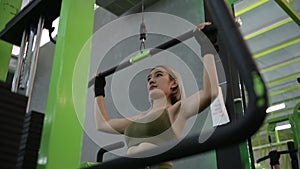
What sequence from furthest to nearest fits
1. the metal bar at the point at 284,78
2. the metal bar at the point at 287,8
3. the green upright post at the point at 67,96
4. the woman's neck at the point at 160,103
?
the metal bar at the point at 284,78, the metal bar at the point at 287,8, the woman's neck at the point at 160,103, the green upright post at the point at 67,96

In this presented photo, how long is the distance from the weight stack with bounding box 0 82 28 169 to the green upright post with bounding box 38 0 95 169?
128mm

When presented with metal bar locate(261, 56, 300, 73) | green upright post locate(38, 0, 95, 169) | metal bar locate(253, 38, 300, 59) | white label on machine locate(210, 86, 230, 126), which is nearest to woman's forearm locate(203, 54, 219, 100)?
white label on machine locate(210, 86, 230, 126)

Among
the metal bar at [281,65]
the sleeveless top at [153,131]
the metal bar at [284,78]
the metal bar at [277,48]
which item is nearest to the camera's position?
the sleeveless top at [153,131]

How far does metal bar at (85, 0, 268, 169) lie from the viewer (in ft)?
1.77

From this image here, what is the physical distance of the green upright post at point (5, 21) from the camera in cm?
203

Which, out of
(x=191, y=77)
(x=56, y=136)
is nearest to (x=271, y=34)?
(x=191, y=77)

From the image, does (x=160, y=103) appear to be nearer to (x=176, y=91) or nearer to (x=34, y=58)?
(x=176, y=91)

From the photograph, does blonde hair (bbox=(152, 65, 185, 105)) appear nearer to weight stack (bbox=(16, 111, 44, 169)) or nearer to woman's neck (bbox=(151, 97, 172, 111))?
woman's neck (bbox=(151, 97, 172, 111))

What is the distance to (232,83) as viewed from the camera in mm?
2672

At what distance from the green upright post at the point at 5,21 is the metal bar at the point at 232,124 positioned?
157cm

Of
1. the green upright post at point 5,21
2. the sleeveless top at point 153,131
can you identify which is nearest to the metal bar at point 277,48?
the sleeveless top at point 153,131

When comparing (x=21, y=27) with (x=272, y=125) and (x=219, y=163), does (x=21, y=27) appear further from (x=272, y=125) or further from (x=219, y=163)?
(x=272, y=125)

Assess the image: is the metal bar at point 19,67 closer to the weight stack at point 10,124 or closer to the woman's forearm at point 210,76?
the weight stack at point 10,124

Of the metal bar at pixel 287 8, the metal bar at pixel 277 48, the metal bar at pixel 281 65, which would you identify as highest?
the metal bar at pixel 277 48
